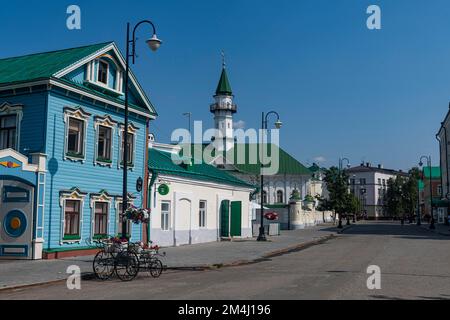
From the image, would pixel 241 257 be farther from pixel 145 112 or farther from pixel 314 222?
pixel 314 222

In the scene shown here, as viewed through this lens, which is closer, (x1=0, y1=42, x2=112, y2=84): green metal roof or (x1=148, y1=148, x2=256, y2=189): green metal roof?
(x1=0, y1=42, x2=112, y2=84): green metal roof

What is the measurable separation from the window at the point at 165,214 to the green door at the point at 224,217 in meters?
7.15

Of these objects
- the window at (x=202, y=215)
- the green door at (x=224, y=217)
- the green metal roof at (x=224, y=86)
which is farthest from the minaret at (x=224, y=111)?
the window at (x=202, y=215)

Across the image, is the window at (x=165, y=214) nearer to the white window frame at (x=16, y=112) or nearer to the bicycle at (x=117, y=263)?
the white window frame at (x=16, y=112)

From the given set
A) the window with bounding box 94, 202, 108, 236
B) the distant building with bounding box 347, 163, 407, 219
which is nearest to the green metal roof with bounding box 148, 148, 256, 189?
the window with bounding box 94, 202, 108, 236

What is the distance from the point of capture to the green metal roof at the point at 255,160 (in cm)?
7412

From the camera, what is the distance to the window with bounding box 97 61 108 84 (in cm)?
2355

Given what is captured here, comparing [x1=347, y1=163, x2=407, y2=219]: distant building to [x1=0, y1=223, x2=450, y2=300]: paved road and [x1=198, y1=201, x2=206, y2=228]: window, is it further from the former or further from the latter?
[x1=0, y1=223, x2=450, y2=300]: paved road

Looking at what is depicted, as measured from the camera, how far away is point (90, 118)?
22531mm

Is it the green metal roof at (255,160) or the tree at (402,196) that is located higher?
the green metal roof at (255,160)

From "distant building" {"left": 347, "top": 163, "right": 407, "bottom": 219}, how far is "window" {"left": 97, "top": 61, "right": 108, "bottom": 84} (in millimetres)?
116185

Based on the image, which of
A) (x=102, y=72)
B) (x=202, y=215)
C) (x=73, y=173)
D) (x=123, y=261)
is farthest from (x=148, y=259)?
(x=202, y=215)
